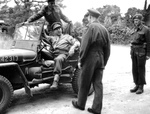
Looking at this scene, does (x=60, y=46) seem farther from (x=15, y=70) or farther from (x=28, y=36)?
(x=15, y=70)

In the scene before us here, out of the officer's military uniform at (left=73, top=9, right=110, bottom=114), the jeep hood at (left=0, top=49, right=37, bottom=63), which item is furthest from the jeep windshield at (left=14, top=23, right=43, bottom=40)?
the officer's military uniform at (left=73, top=9, right=110, bottom=114)

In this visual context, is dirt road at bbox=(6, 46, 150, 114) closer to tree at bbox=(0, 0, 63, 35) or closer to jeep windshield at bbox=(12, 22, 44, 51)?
jeep windshield at bbox=(12, 22, 44, 51)

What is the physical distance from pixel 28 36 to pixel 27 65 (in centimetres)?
84

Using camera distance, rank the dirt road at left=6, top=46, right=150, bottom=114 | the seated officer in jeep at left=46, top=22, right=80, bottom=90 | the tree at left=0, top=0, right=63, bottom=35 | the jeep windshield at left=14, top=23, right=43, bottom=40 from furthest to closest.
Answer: the tree at left=0, top=0, right=63, bottom=35
the jeep windshield at left=14, top=23, right=43, bottom=40
the seated officer in jeep at left=46, top=22, right=80, bottom=90
the dirt road at left=6, top=46, right=150, bottom=114

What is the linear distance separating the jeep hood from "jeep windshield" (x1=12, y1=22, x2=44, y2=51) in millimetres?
263

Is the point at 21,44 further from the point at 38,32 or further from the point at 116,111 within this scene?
the point at 116,111

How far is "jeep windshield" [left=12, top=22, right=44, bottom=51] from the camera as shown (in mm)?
5094

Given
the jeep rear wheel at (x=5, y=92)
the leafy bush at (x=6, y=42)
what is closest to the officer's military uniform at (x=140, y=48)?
the jeep rear wheel at (x=5, y=92)

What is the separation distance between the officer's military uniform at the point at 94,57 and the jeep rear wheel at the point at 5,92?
4.58ft

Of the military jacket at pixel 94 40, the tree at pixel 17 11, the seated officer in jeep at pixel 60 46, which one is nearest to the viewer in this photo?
the military jacket at pixel 94 40

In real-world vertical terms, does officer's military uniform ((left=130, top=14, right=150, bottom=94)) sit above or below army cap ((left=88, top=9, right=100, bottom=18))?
below

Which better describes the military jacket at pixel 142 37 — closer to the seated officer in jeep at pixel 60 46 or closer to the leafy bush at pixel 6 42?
the seated officer in jeep at pixel 60 46

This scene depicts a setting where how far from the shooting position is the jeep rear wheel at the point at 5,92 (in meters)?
4.11

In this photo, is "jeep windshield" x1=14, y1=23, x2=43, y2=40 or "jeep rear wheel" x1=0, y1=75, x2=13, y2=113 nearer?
"jeep rear wheel" x1=0, y1=75, x2=13, y2=113
